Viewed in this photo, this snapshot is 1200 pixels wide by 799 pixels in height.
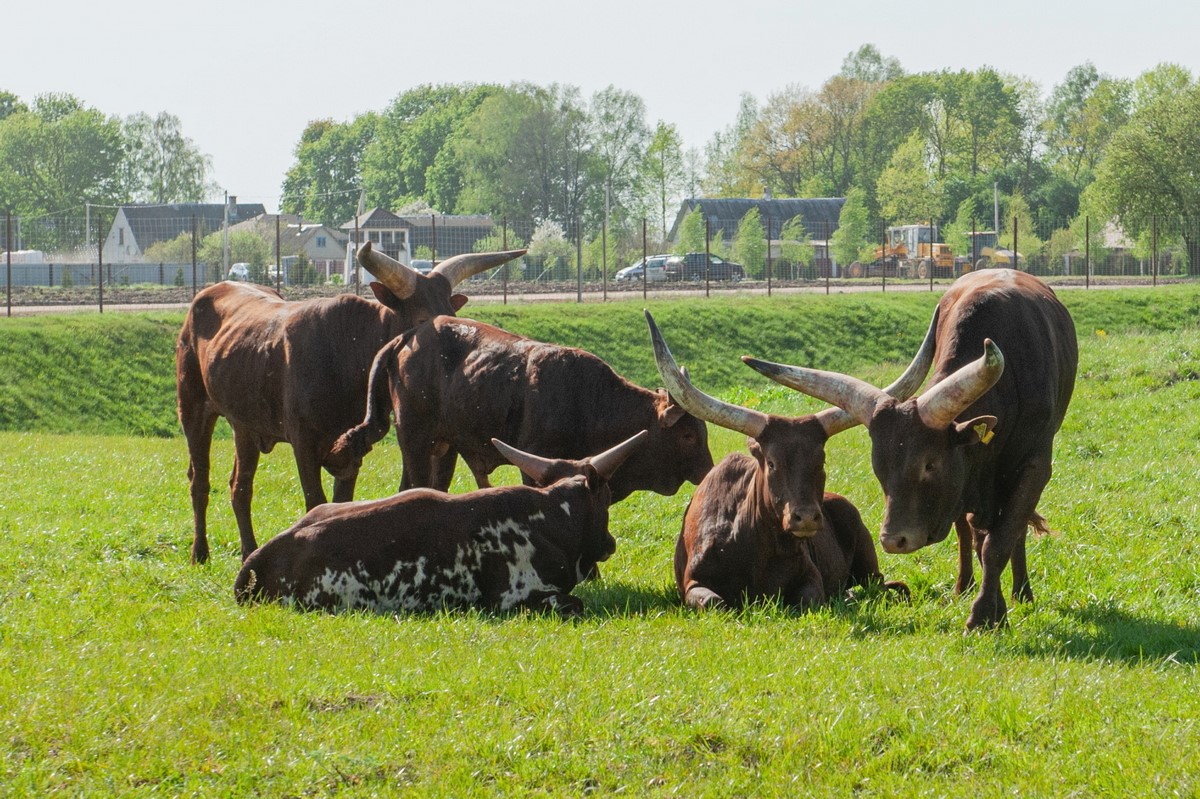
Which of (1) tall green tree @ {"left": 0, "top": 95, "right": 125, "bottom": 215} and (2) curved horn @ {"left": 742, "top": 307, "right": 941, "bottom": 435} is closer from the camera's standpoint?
(2) curved horn @ {"left": 742, "top": 307, "right": 941, "bottom": 435}

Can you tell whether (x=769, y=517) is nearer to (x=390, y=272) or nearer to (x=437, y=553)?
(x=437, y=553)

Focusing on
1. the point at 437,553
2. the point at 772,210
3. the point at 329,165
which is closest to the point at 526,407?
the point at 437,553

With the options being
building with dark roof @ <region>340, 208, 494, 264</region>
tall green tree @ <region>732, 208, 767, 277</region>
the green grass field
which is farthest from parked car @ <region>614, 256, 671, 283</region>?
the green grass field

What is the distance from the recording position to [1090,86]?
4938 inches

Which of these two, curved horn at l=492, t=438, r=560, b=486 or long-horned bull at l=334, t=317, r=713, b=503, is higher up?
long-horned bull at l=334, t=317, r=713, b=503

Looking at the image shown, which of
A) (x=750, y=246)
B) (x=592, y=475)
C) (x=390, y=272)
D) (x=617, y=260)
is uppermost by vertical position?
(x=750, y=246)

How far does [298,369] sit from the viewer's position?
35.3ft

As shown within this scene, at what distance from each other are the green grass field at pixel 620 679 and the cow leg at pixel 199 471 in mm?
227

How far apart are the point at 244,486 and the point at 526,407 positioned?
2.72m

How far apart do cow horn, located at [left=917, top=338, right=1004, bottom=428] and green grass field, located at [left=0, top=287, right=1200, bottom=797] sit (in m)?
1.21

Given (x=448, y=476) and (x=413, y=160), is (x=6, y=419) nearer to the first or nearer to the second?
(x=448, y=476)

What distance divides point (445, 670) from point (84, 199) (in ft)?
396

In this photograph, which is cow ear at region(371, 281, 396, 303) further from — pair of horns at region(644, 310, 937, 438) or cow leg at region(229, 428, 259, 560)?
pair of horns at region(644, 310, 937, 438)

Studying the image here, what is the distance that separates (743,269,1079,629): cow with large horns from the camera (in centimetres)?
786
